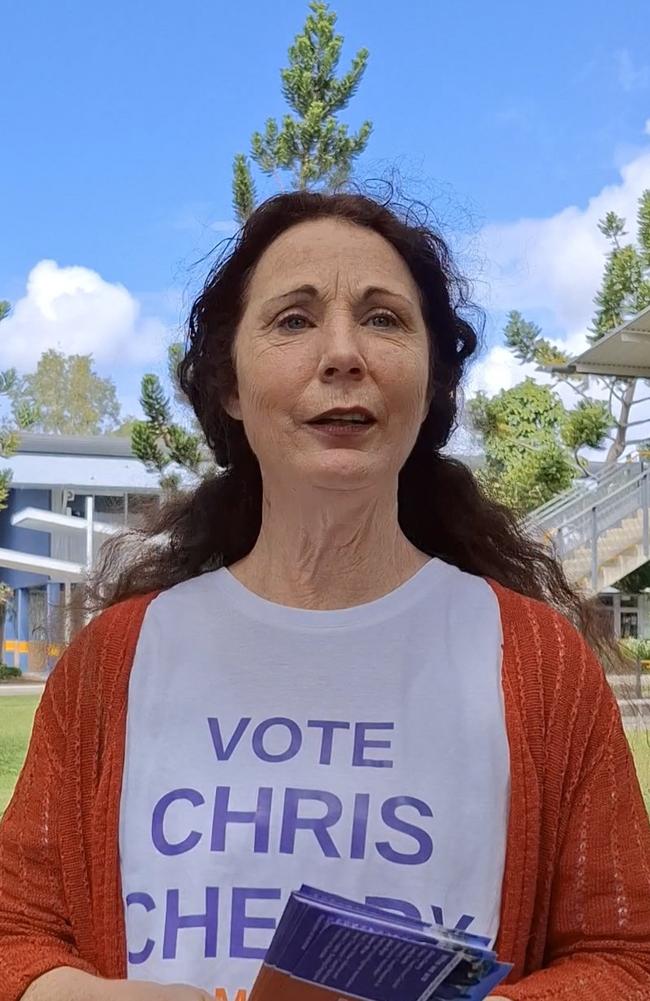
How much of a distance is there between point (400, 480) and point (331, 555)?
0.86 ft

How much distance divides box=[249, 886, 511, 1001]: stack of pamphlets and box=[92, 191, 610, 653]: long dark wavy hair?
0.64 metres

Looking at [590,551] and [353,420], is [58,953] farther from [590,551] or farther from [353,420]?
[590,551]

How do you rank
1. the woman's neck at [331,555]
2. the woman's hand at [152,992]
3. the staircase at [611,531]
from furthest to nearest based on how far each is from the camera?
Result: the staircase at [611,531]
the woman's neck at [331,555]
the woman's hand at [152,992]

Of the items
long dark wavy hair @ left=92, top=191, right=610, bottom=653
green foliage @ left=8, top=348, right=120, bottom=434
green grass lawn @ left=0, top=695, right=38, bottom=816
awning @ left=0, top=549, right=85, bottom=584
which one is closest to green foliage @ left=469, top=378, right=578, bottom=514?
green grass lawn @ left=0, top=695, right=38, bottom=816

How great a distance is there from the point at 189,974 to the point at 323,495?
0.56m

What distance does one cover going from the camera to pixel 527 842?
1213 mm

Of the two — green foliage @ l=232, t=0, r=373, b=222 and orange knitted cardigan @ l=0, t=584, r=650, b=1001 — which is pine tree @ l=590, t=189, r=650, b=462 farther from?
orange knitted cardigan @ l=0, t=584, r=650, b=1001

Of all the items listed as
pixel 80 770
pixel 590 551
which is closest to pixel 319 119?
pixel 590 551

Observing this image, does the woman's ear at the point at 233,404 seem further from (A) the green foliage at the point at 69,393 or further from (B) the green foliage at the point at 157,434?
(A) the green foliage at the point at 69,393

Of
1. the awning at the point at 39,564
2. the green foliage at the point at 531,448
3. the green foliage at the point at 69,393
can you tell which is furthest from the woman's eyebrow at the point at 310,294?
the green foliage at the point at 69,393

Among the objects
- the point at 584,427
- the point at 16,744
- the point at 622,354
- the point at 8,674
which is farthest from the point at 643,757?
the point at 8,674

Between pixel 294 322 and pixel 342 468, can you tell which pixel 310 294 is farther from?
pixel 342 468

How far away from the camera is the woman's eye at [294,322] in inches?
53.0

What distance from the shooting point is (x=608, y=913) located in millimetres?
1202
